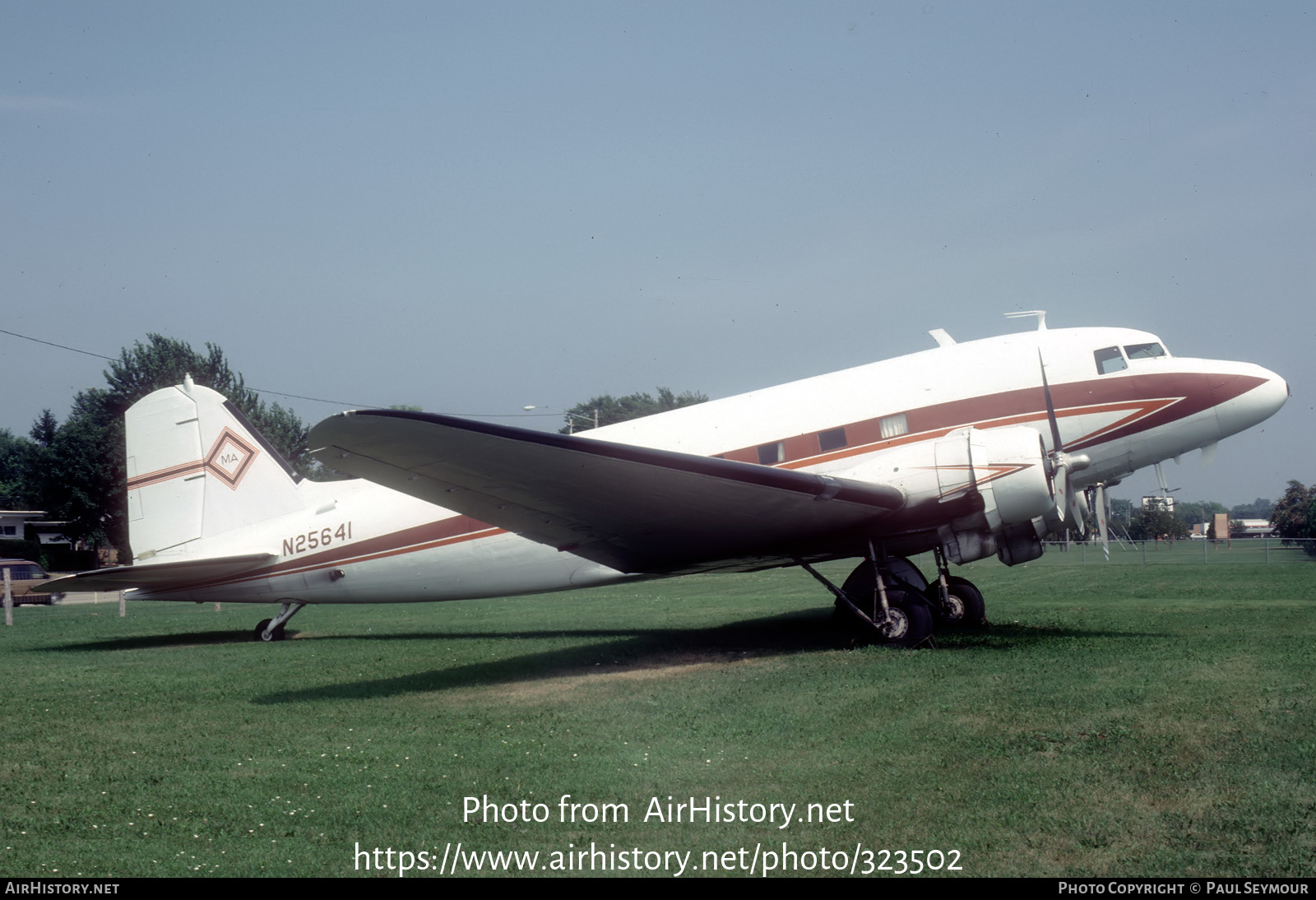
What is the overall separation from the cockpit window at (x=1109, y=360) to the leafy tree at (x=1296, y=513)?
42.5 meters

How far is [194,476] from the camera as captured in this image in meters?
15.3

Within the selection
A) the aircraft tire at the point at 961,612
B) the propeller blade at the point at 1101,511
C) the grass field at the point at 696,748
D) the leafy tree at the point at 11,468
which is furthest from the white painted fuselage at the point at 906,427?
the leafy tree at the point at 11,468

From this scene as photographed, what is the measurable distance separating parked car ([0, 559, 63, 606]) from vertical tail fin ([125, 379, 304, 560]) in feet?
67.4

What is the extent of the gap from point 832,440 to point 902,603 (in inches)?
87.7

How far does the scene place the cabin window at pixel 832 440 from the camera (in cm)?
1204

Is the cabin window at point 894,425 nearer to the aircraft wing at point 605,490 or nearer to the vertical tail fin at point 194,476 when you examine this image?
the aircraft wing at point 605,490

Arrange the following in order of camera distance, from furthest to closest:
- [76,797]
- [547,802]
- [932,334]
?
1. [932,334]
2. [76,797]
3. [547,802]

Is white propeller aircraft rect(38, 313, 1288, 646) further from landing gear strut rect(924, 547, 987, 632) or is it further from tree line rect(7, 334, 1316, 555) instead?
tree line rect(7, 334, 1316, 555)

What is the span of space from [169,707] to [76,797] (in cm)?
338

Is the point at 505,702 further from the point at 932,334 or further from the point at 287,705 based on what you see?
the point at 932,334

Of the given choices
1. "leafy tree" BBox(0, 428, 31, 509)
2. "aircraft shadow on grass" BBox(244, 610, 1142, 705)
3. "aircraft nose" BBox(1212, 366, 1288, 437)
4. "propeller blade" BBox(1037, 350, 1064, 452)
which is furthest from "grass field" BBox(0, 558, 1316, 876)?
"leafy tree" BBox(0, 428, 31, 509)

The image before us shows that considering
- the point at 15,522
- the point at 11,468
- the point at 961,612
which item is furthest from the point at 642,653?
the point at 11,468

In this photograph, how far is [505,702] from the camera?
9047mm

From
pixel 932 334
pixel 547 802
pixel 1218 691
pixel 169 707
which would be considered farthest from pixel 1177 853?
pixel 932 334
